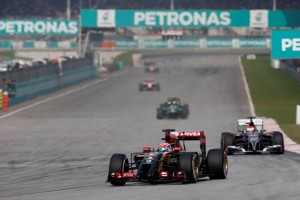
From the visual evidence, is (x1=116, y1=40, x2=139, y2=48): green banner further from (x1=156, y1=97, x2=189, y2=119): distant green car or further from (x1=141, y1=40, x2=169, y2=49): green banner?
(x1=156, y1=97, x2=189, y2=119): distant green car

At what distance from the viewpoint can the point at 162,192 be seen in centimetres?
1900

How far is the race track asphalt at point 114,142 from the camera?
19.4 meters

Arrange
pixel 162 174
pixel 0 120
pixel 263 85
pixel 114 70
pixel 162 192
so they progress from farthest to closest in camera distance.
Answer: pixel 114 70 → pixel 263 85 → pixel 0 120 → pixel 162 174 → pixel 162 192

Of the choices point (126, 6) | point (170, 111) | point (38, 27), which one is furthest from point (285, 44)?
point (126, 6)

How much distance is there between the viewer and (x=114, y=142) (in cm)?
3691

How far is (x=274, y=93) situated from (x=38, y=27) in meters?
30.9

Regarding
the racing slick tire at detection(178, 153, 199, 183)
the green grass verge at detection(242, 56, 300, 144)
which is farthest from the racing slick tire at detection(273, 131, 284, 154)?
the racing slick tire at detection(178, 153, 199, 183)

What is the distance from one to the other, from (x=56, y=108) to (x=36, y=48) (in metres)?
74.0

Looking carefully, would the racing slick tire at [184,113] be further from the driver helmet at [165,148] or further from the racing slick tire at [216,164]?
the driver helmet at [165,148]

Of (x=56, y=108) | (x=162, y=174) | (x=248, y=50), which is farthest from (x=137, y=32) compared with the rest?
(x=162, y=174)

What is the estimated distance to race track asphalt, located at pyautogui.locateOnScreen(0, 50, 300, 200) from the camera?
19.4 metres

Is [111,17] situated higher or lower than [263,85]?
higher

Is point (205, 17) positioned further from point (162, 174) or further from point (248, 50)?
point (162, 174)

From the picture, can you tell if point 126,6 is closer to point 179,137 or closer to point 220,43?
point 220,43
